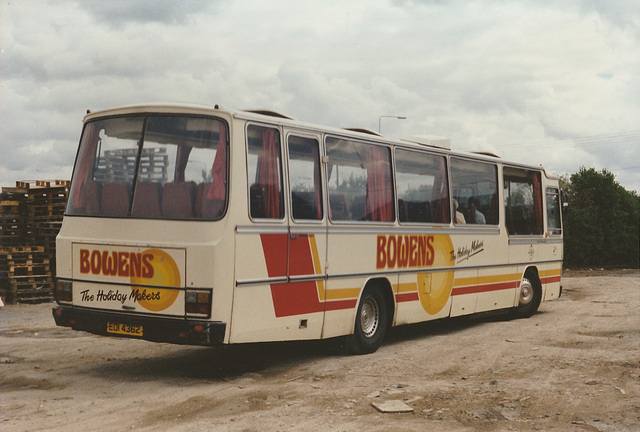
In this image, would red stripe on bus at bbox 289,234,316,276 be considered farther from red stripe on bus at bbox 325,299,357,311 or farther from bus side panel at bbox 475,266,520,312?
bus side panel at bbox 475,266,520,312

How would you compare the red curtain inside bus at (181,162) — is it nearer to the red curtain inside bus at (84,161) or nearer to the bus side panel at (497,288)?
the red curtain inside bus at (84,161)

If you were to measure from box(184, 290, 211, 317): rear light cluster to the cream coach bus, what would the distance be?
0.01m

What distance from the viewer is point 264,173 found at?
8.54 metres

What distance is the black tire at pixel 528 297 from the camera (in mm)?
15023

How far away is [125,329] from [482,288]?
24.4 feet

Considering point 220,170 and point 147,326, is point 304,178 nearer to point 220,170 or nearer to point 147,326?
point 220,170

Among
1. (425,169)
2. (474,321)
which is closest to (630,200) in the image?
(474,321)

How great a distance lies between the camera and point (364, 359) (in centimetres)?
984

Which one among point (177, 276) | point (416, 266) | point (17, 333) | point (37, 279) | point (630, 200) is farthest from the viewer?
point (630, 200)

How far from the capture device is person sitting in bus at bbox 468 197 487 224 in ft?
43.2

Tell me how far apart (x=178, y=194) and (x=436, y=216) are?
17.5 ft

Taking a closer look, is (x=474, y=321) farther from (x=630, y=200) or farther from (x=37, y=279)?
(x=630, y=200)

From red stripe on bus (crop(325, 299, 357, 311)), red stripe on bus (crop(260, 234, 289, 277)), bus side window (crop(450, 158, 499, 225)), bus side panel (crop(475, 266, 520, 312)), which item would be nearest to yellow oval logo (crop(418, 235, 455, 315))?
bus side window (crop(450, 158, 499, 225))

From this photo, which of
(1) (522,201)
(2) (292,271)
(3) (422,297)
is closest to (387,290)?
(3) (422,297)
